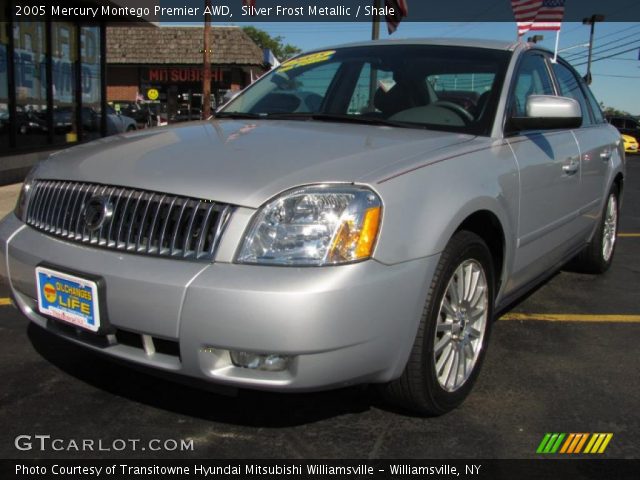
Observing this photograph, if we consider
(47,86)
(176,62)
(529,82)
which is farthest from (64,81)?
(176,62)

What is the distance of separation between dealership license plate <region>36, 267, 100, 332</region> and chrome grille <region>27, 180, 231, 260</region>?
164 mm

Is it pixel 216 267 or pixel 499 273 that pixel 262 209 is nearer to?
pixel 216 267

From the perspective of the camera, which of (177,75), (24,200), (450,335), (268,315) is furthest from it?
(177,75)

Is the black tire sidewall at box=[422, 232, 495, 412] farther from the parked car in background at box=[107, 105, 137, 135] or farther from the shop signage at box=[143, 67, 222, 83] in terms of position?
the shop signage at box=[143, 67, 222, 83]

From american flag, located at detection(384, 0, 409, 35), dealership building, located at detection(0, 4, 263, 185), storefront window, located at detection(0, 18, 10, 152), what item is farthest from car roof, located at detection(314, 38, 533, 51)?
american flag, located at detection(384, 0, 409, 35)

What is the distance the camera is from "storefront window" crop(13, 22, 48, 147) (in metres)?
10.1

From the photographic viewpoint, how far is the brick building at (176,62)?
30.7 metres

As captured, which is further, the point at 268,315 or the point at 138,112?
the point at 138,112

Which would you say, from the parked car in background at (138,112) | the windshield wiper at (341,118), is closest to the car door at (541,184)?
the windshield wiper at (341,118)

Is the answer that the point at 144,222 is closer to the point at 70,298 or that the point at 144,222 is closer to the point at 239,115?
the point at 70,298

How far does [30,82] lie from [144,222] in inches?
377

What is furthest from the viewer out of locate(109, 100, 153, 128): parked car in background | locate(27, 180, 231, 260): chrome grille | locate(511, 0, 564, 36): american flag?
locate(109, 100, 153, 128): parked car in background

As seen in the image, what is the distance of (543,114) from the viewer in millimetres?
3096

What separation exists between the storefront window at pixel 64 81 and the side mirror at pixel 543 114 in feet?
→ 33.9
